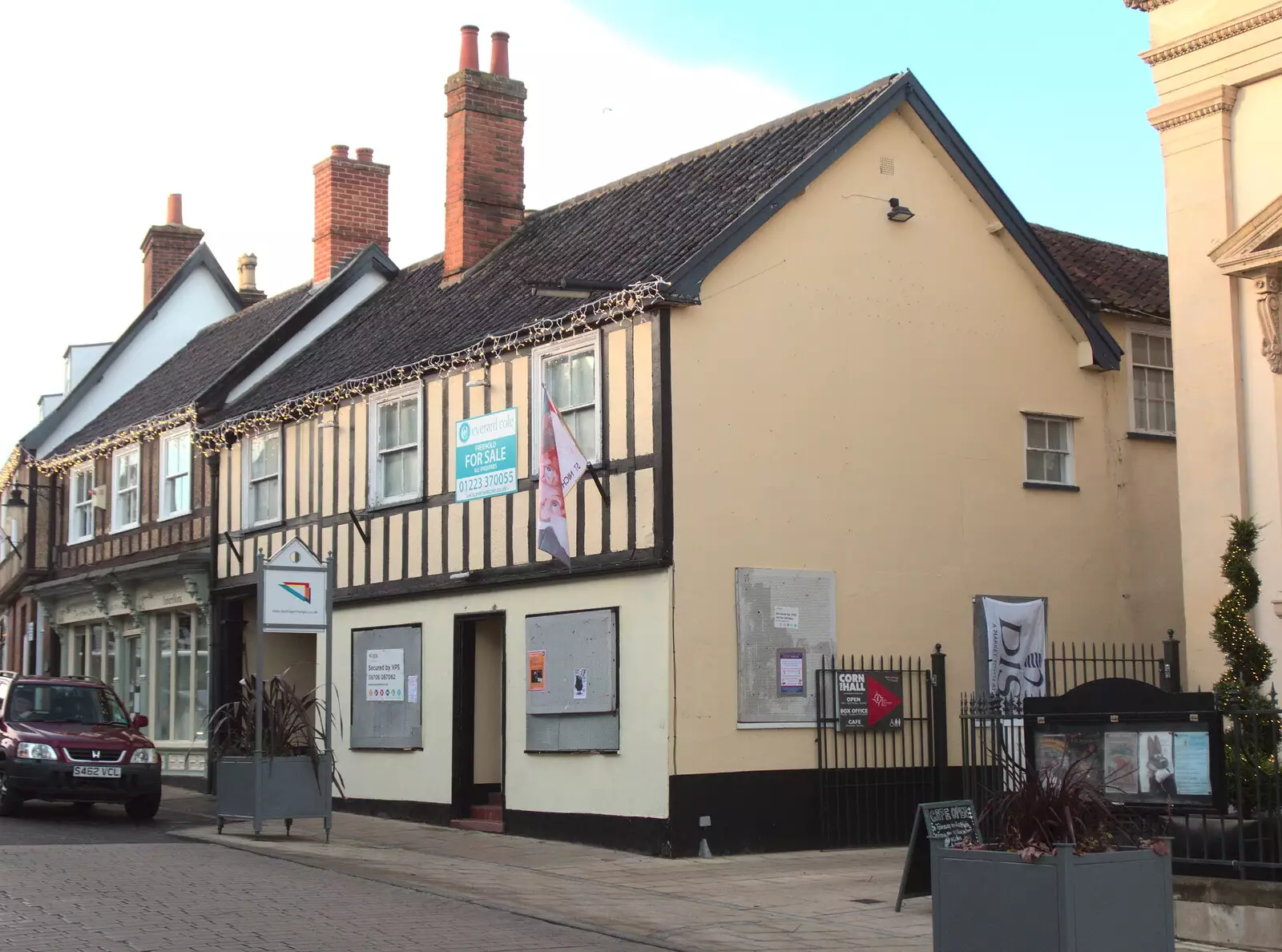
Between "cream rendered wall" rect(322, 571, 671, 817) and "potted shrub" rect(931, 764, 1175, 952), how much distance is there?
7.56m

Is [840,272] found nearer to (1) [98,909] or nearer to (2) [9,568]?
(1) [98,909]

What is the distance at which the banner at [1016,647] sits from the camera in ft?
58.8

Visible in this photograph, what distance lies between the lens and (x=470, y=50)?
22.2 metres

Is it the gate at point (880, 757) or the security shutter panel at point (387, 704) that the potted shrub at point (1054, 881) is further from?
the security shutter panel at point (387, 704)

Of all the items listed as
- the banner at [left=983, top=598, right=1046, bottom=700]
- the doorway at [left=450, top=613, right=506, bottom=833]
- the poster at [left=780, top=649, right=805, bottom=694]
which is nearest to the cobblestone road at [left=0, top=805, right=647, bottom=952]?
the doorway at [left=450, top=613, right=506, bottom=833]

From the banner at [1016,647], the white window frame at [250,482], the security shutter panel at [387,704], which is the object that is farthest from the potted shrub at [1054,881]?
the white window frame at [250,482]

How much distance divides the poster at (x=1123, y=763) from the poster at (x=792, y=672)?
17.8 ft

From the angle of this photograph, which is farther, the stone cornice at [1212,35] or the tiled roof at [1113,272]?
the tiled roof at [1113,272]

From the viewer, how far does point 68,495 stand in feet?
101

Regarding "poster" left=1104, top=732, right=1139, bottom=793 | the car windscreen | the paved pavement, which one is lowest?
the paved pavement

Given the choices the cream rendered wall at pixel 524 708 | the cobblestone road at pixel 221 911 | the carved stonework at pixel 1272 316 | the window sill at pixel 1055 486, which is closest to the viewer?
the cobblestone road at pixel 221 911

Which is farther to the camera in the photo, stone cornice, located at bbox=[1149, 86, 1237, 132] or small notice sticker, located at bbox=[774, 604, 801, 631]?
small notice sticker, located at bbox=[774, 604, 801, 631]

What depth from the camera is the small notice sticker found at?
643 inches

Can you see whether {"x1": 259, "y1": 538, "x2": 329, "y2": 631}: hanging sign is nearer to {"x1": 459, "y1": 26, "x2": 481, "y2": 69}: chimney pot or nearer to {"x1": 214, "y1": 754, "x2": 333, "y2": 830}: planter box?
{"x1": 214, "y1": 754, "x2": 333, "y2": 830}: planter box
